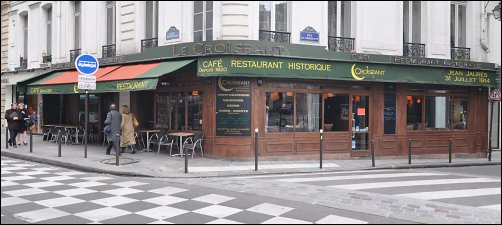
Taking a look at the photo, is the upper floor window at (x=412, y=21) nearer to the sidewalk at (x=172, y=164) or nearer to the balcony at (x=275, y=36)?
the sidewalk at (x=172, y=164)

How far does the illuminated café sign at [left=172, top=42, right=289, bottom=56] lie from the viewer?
12.1m

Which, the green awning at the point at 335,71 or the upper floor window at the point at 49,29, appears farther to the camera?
the upper floor window at the point at 49,29

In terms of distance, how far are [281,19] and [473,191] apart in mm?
7563

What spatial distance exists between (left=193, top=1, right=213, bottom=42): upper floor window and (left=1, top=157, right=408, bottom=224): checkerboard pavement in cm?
589

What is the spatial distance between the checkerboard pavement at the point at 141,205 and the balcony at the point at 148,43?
22.1 ft

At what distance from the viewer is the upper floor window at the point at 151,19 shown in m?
15.0

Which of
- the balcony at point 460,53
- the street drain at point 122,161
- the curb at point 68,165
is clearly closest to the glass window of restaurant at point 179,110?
the street drain at point 122,161

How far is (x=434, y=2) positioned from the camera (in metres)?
15.5

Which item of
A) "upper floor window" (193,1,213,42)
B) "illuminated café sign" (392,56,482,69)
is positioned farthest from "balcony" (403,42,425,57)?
"upper floor window" (193,1,213,42)

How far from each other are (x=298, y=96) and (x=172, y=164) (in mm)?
4397

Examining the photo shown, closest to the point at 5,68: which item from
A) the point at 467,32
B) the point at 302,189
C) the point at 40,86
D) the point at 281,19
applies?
the point at 40,86

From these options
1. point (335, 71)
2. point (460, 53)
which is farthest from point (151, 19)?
point (460, 53)

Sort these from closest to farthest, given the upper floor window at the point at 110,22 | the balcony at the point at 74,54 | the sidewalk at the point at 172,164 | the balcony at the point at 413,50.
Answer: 1. the sidewalk at the point at 172,164
2. the balcony at the point at 413,50
3. the upper floor window at the point at 110,22
4. the balcony at the point at 74,54

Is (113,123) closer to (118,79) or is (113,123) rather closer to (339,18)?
(118,79)
